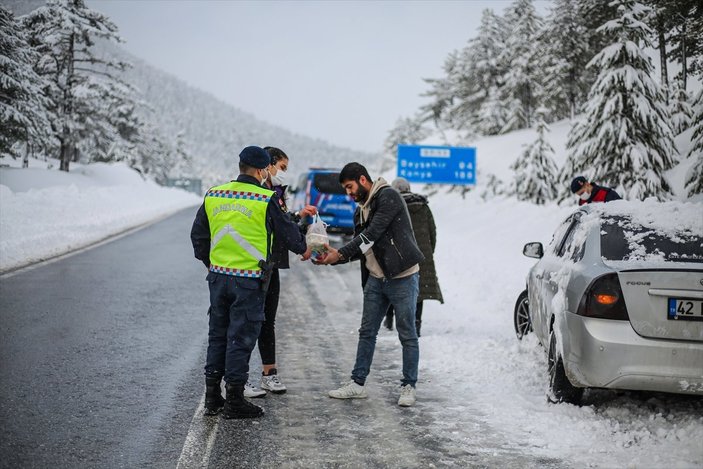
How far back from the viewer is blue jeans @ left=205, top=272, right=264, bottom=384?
188 inches

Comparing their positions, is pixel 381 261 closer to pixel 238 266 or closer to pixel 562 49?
pixel 238 266

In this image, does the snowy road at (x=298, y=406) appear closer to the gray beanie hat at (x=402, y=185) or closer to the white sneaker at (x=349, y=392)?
the white sneaker at (x=349, y=392)

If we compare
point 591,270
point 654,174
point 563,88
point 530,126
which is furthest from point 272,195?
point 530,126

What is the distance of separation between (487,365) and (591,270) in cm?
205

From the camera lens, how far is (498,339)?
7.69 meters

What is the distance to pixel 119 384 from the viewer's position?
18.0ft

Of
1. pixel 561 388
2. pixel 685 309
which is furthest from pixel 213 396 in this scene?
pixel 685 309

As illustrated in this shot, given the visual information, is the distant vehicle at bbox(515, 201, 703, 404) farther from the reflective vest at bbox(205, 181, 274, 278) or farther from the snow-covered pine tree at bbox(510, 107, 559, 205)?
the snow-covered pine tree at bbox(510, 107, 559, 205)

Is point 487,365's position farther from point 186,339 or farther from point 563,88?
point 563,88

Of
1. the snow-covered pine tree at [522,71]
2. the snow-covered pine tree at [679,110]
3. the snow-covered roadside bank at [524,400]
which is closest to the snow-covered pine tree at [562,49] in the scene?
the snow-covered pine tree at [522,71]

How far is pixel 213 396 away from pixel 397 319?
173cm

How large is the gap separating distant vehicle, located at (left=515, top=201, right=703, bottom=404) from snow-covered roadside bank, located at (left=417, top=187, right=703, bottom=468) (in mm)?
312

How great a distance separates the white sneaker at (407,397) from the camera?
5.21m

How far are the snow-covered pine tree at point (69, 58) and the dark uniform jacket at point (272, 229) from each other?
34.9 meters
